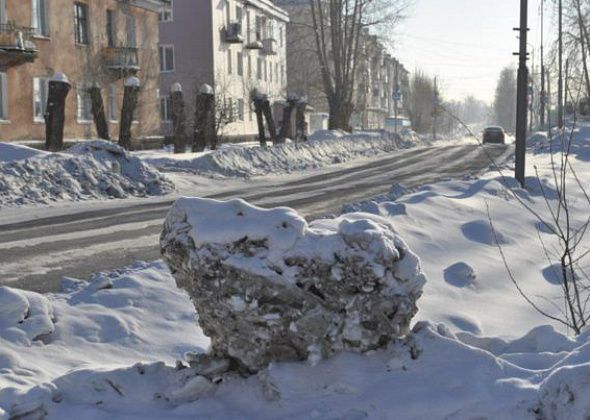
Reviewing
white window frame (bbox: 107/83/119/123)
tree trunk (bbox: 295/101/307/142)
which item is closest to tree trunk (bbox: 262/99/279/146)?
tree trunk (bbox: 295/101/307/142)

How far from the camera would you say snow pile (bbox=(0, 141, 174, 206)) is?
598 inches

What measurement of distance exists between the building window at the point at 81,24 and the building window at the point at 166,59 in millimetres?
15650

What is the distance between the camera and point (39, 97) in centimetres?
2780

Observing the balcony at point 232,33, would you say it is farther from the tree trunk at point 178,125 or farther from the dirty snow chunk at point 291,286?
the dirty snow chunk at point 291,286

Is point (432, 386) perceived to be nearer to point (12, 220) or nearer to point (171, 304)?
point (171, 304)

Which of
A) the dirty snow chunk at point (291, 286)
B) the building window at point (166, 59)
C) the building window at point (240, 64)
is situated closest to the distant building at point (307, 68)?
the building window at point (240, 64)

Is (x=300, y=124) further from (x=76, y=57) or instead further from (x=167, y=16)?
(x=167, y=16)

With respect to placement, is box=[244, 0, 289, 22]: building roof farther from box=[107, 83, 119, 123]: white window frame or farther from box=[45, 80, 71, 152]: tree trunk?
box=[45, 80, 71, 152]: tree trunk

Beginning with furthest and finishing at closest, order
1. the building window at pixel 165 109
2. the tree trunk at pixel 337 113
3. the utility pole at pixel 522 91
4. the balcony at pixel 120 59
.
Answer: the tree trunk at pixel 337 113 → the building window at pixel 165 109 → the balcony at pixel 120 59 → the utility pole at pixel 522 91

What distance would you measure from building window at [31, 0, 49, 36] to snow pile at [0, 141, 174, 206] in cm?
1226

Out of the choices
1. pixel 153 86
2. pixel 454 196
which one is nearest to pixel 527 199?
pixel 454 196

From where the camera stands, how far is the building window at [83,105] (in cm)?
3038

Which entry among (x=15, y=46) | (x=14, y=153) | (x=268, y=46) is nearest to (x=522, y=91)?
(x=14, y=153)

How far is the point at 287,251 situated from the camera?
3639 millimetres
